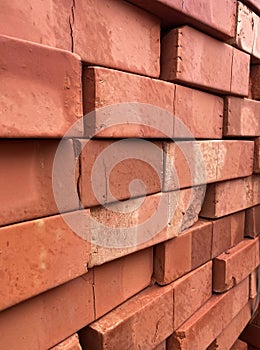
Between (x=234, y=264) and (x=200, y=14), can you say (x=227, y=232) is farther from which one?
(x=200, y=14)

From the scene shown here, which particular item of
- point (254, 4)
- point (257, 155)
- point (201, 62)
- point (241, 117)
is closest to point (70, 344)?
point (201, 62)

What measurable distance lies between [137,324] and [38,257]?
51cm

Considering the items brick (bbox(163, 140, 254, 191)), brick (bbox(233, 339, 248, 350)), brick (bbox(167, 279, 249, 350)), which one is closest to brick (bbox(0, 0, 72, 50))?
brick (bbox(163, 140, 254, 191))

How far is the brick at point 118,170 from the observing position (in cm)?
85

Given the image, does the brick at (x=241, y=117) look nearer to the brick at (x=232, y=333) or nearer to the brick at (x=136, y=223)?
the brick at (x=136, y=223)

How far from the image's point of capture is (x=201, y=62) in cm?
117

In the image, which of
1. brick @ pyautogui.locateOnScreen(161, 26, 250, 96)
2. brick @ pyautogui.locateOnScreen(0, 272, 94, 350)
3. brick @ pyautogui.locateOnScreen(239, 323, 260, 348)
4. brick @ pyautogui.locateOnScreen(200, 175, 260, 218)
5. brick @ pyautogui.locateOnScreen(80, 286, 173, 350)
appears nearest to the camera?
brick @ pyautogui.locateOnScreen(0, 272, 94, 350)

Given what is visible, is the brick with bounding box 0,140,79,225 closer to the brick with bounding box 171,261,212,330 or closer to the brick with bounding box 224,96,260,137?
the brick with bounding box 171,261,212,330

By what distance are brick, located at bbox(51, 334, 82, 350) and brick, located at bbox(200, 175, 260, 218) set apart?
2.65 ft

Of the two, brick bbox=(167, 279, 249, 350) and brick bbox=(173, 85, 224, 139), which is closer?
brick bbox=(173, 85, 224, 139)

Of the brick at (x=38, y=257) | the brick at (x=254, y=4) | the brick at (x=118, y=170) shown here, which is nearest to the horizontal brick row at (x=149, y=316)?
the brick at (x=38, y=257)

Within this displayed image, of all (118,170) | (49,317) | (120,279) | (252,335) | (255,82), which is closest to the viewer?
(49,317)

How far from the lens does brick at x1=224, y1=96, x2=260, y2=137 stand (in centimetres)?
139

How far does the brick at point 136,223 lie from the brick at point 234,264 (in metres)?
0.37
